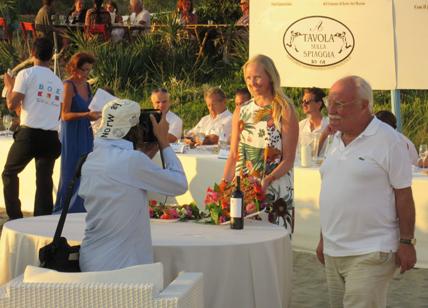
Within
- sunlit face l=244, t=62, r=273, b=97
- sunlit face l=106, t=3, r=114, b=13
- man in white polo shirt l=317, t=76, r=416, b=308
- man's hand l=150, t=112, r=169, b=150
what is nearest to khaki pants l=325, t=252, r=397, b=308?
man in white polo shirt l=317, t=76, r=416, b=308

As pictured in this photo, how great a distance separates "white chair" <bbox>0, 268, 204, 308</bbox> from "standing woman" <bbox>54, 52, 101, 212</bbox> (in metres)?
5.01

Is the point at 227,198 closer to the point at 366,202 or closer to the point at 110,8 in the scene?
the point at 366,202

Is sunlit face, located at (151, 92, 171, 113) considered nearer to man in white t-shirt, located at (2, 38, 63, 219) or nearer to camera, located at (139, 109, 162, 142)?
man in white t-shirt, located at (2, 38, 63, 219)

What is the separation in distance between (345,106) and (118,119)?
3.52 ft

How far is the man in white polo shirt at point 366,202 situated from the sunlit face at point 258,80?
4.76 ft

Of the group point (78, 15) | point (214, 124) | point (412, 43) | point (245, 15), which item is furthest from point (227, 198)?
point (78, 15)

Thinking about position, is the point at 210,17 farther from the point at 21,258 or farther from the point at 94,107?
the point at 21,258

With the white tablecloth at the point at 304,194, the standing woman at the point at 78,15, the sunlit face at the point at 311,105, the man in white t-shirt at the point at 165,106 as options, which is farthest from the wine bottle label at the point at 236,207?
the standing woman at the point at 78,15

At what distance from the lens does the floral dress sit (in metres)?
6.26

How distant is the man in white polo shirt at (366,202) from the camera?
4598mm

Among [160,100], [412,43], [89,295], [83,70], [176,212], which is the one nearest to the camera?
[89,295]

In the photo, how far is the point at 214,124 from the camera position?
1018 centimetres

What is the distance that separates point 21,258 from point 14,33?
53.2 feet

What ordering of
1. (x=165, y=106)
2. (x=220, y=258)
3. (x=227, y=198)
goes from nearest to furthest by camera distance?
(x=220, y=258), (x=227, y=198), (x=165, y=106)
